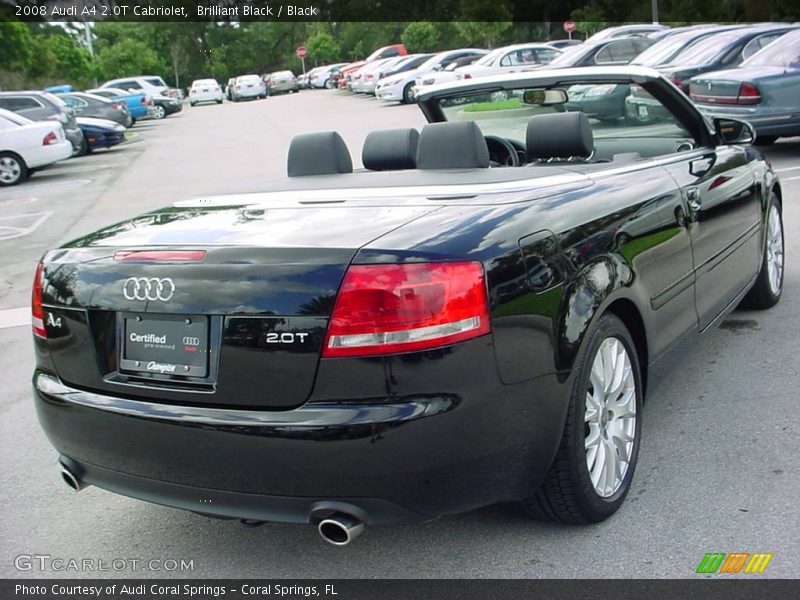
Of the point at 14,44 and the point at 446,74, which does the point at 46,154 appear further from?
the point at 14,44

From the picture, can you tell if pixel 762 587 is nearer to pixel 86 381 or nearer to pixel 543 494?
pixel 543 494

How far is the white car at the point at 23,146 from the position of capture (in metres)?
17.8

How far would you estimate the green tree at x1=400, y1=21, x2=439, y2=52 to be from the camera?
5347cm

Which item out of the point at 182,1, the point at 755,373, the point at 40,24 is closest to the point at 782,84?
the point at 755,373

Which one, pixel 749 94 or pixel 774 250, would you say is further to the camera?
pixel 749 94

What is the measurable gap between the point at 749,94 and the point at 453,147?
29.4 ft

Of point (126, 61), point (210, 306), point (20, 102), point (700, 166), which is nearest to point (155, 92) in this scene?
point (126, 61)

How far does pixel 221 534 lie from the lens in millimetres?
3463

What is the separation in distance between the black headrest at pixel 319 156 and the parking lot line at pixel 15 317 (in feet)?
12.0

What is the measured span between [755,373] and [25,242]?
9.11 meters

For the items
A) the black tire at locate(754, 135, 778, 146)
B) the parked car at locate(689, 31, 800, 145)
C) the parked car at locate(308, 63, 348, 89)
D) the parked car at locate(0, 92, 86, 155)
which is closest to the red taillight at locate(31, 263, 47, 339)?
the parked car at locate(689, 31, 800, 145)

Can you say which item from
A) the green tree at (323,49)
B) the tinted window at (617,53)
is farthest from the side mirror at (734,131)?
the green tree at (323,49)

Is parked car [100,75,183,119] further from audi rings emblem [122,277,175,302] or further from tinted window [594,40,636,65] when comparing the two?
audi rings emblem [122,277,175,302]

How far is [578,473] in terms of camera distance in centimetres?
304
